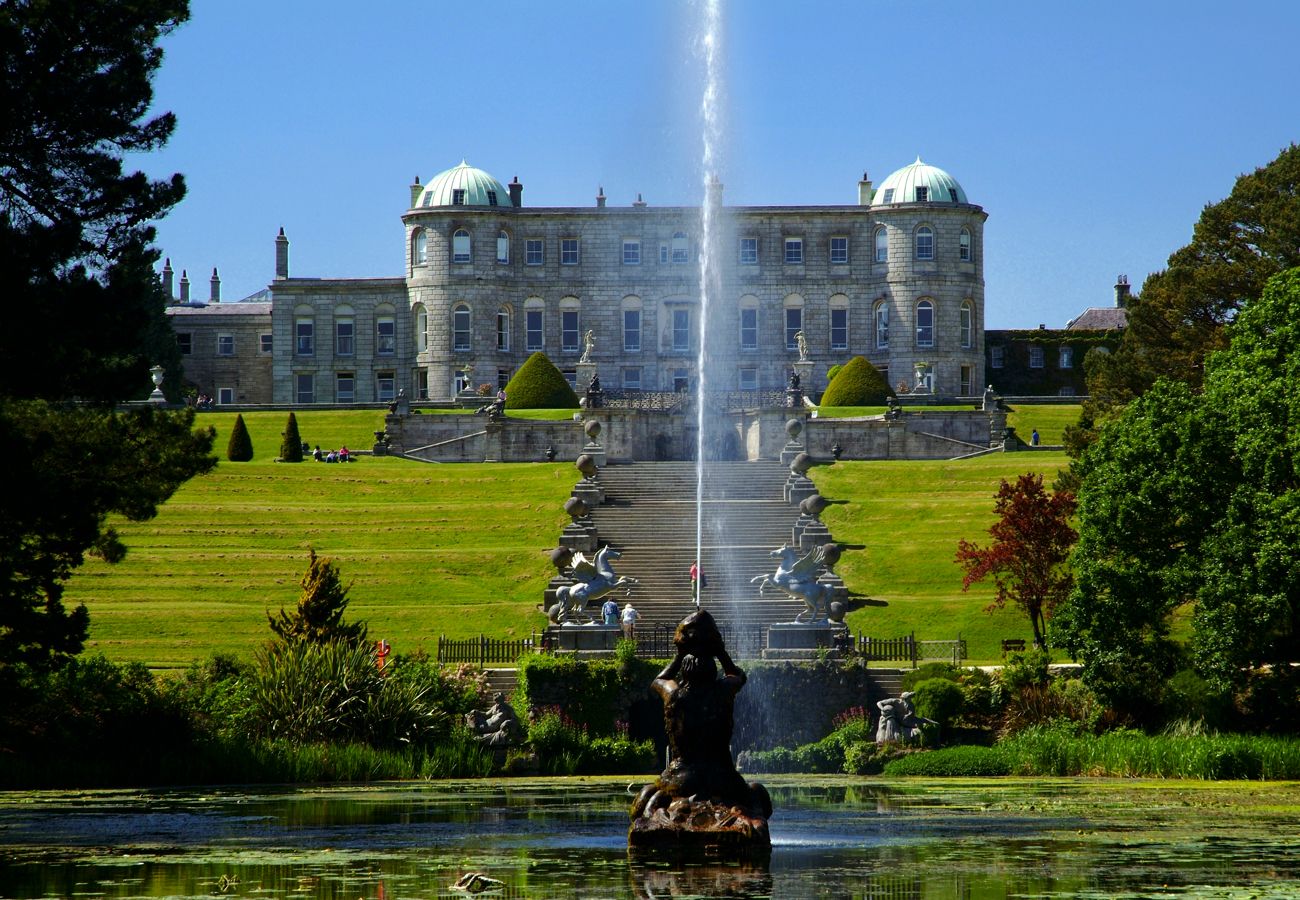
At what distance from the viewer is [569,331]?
307ft

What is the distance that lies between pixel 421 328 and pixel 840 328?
2083 cm

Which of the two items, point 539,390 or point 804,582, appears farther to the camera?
point 539,390

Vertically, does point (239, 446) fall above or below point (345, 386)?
below

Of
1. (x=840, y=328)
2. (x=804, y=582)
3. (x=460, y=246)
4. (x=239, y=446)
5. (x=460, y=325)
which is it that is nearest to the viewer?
(x=804, y=582)

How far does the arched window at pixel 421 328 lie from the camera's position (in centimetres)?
9358

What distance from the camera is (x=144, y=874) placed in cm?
1658

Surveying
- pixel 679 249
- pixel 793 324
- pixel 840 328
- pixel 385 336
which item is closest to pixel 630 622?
pixel 793 324

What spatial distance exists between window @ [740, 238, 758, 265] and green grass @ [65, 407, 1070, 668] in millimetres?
30830

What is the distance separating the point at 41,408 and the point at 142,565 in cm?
2050

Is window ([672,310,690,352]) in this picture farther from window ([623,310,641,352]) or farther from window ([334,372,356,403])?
window ([334,372,356,403])

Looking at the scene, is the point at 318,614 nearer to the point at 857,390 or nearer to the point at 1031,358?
the point at 857,390

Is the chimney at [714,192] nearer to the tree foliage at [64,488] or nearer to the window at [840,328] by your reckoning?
the tree foliage at [64,488]

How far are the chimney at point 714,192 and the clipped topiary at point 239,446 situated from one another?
3348 centimetres

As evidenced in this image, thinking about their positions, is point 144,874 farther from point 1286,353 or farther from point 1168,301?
point 1168,301
